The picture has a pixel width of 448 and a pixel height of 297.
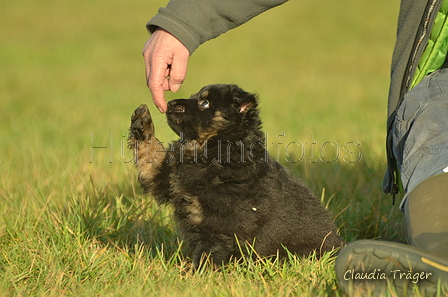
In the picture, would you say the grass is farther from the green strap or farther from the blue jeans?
the green strap

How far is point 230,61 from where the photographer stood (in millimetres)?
15648

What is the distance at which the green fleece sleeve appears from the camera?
2.95m

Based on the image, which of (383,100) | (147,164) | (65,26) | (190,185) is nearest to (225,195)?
(190,185)

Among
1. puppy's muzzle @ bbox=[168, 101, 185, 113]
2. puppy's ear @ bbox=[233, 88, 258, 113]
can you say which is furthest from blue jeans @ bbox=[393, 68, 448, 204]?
puppy's muzzle @ bbox=[168, 101, 185, 113]

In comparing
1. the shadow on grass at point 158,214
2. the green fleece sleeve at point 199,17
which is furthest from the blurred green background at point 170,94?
the green fleece sleeve at point 199,17

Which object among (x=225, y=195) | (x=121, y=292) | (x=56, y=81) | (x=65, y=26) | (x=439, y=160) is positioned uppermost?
(x=65, y=26)

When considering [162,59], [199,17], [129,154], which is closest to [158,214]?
[162,59]

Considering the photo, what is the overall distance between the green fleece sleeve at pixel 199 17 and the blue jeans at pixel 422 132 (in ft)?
3.23

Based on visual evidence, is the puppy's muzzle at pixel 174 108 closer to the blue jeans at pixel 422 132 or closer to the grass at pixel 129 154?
the grass at pixel 129 154

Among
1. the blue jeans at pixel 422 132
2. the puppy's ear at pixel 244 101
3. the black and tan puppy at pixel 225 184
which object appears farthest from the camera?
the puppy's ear at pixel 244 101

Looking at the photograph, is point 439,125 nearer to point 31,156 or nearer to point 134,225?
point 134,225

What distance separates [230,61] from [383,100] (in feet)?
19.8

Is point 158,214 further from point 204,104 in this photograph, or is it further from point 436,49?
point 436,49

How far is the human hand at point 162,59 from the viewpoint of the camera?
2945mm
